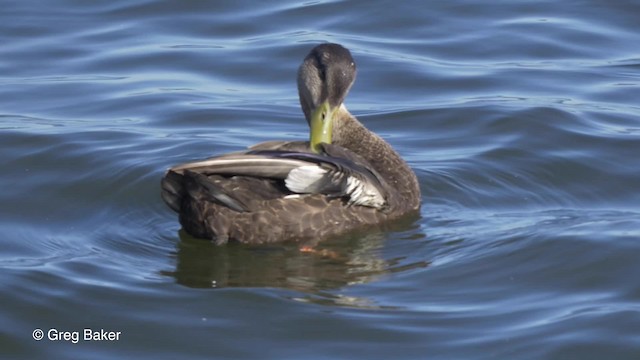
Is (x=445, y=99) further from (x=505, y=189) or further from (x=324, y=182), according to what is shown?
(x=324, y=182)

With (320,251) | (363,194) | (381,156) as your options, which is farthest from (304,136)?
(320,251)

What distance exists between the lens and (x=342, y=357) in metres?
7.08

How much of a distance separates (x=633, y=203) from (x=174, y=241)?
9.41 ft

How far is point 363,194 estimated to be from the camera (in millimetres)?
8828

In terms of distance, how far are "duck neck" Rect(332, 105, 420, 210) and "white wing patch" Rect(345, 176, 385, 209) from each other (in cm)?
19

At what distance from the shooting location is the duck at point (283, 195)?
8289mm

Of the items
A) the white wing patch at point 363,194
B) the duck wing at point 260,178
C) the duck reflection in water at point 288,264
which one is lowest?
the duck reflection in water at point 288,264

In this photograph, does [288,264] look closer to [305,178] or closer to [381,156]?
[305,178]

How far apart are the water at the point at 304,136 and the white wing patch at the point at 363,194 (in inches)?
9.5

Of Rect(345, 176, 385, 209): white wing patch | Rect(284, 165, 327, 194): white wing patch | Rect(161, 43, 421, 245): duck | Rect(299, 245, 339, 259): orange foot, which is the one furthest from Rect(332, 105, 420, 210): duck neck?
Rect(284, 165, 327, 194): white wing patch

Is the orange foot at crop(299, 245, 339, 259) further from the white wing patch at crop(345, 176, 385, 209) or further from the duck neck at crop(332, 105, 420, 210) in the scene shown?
the duck neck at crop(332, 105, 420, 210)

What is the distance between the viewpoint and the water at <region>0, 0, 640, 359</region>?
24.4 feet

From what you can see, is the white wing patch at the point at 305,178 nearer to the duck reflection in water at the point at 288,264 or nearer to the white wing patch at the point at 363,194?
the white wing patch at the point at 363,194

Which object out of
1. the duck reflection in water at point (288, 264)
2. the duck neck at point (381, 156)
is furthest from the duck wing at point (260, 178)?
the duck neck at point (381, 156)
